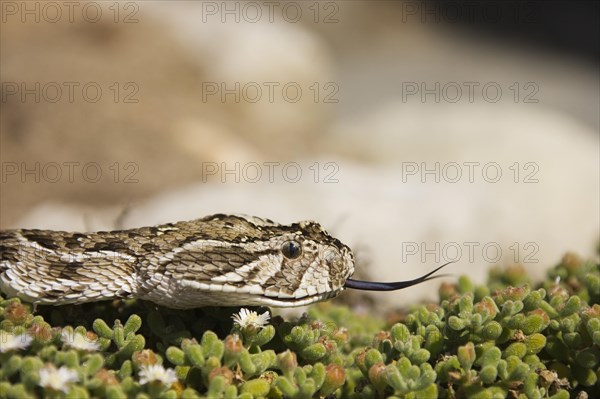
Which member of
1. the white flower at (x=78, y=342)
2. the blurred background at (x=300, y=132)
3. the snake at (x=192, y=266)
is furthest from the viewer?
the blurred background at (x=300, y=132)

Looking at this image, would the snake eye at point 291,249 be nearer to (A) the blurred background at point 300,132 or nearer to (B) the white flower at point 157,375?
A: (B) the white flower at point 157,375

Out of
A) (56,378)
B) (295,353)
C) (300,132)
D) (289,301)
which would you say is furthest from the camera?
(300,132)

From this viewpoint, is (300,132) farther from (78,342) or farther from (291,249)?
(78,342)

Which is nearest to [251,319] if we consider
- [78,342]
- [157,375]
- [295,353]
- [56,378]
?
[295,353]

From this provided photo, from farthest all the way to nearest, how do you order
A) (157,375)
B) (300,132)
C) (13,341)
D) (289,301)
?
(300,132) → (289,301) → (13,341) → (157,375)

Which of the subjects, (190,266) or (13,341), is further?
(190,266)

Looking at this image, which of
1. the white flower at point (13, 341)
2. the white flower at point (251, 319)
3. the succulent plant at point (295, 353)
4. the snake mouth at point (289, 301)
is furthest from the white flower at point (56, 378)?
the snake mouth at point (289, 301)

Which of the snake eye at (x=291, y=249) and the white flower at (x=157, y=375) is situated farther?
the snake eye at (x=291, y=249)
